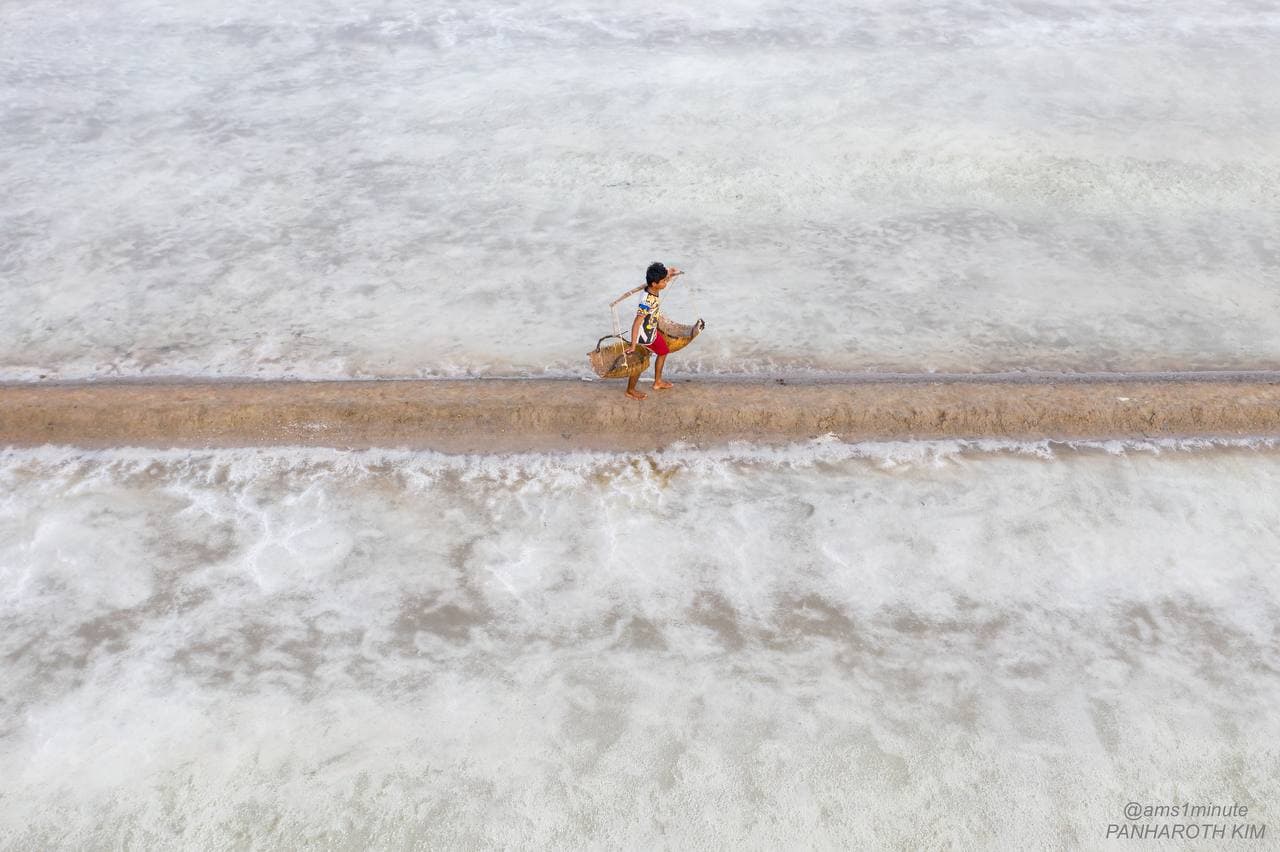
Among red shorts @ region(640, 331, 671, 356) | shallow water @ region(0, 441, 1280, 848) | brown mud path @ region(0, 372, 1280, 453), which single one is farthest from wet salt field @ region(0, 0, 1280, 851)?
red shorts @ region(640, 331, 671, 356)

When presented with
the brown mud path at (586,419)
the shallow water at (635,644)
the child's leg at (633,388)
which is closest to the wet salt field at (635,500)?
the shallow water at (635,644)

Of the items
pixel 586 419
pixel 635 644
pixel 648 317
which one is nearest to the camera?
pixel 635 644

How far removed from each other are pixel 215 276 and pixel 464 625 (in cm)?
359

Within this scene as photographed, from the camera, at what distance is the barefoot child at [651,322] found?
471 cm

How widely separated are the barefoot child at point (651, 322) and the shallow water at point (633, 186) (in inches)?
21.4

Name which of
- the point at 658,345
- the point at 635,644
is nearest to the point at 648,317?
the point at 658,345

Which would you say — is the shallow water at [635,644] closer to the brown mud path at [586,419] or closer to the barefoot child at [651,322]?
the brown mud path at [586,419]

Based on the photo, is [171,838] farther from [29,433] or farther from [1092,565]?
[1092,565]

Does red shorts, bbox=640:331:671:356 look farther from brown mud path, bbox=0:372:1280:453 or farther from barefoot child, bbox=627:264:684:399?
brown mud path, bbox=0:372:1280:453

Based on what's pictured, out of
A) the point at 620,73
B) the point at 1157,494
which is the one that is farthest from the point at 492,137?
the point at 1157,494

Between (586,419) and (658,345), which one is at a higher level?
(658,345)

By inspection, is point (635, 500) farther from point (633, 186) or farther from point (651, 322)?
point (633, 186)

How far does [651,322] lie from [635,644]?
172 centimetres

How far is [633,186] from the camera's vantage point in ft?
24.3
